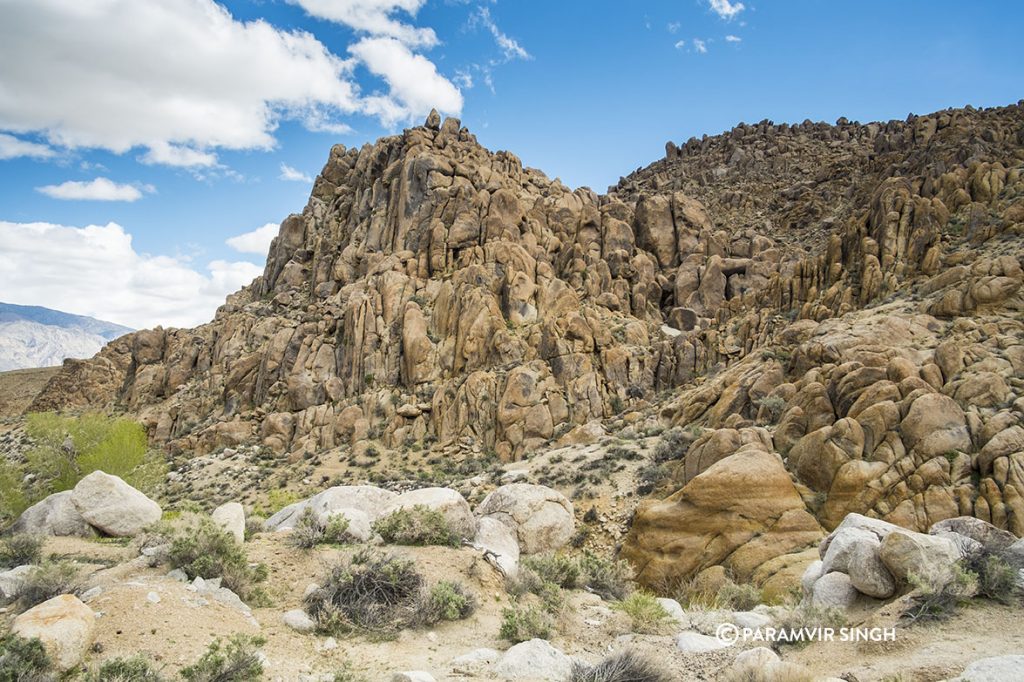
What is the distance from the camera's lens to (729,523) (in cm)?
1414

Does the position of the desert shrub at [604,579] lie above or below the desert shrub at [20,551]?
below

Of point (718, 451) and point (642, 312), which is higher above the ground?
point (642, 312)

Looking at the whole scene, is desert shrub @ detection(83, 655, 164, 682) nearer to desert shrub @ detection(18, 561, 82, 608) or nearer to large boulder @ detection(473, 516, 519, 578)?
desert shrub @ detection(18, 561, 82, 608)

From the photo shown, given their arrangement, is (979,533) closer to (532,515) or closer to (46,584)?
(532,515)

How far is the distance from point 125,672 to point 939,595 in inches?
398

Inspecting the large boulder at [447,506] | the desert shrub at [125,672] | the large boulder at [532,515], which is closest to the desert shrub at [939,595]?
the large boulder at [447,506]

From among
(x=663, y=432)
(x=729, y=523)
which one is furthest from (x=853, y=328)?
(x=729, y=523)

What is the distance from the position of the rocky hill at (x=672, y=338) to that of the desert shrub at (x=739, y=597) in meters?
0.80

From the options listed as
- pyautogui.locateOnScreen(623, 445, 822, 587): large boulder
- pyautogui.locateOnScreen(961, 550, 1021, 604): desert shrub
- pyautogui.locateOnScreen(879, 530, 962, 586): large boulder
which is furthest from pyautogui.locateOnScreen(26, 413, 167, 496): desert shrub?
pyautogui.locateOnScreen(961, 550, 1021, 604): desert shrub

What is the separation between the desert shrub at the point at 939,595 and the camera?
23.9ft

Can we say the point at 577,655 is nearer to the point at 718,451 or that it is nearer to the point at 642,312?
the point at 718,451

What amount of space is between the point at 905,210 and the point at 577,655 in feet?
122

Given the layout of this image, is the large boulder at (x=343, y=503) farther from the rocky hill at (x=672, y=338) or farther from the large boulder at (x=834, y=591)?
the large boulder at (x=834, y=591)

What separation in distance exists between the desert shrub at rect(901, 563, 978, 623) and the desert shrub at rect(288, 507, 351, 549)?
9819 millimetres
